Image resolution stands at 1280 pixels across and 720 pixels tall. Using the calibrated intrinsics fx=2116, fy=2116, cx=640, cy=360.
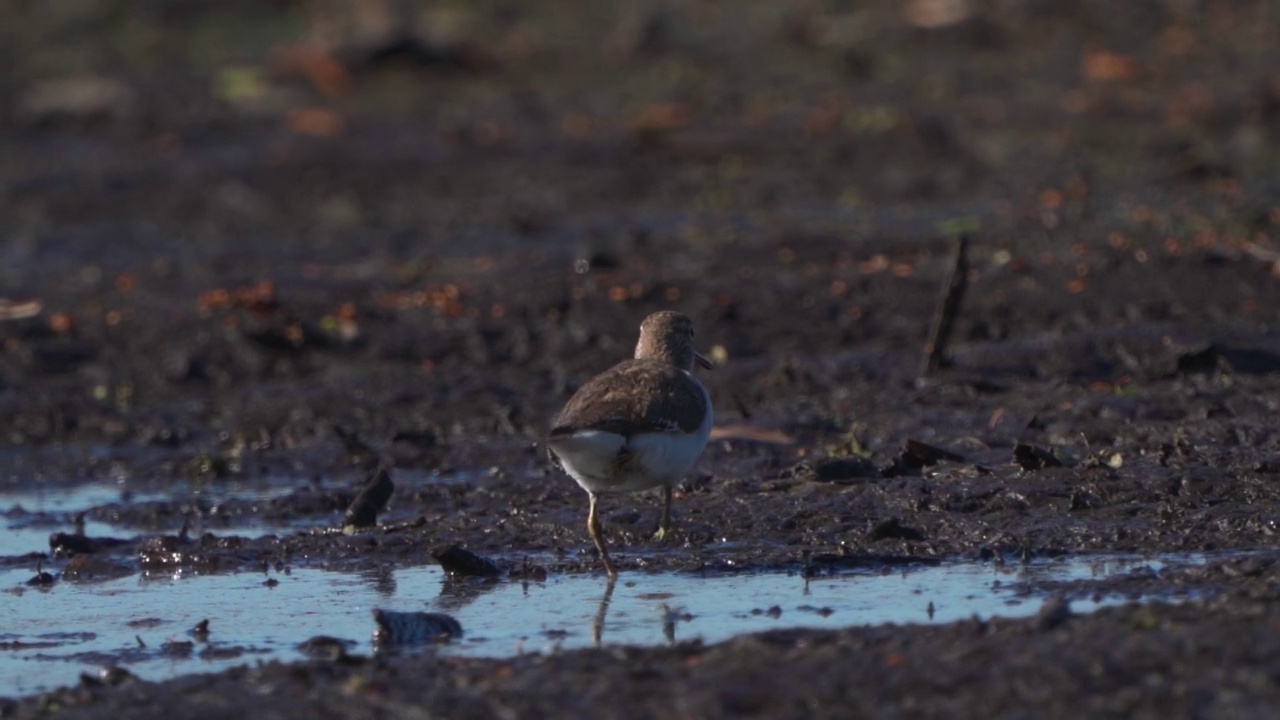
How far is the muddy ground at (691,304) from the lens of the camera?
6320 millimetres

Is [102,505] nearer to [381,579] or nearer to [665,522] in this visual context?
[381,579]

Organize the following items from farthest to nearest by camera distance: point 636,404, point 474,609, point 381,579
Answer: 1. point 381,579
2. point 636,404
3. point 474,609

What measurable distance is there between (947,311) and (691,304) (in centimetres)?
299

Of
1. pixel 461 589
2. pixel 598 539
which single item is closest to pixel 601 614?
pixel 598 539

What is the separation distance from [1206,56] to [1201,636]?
58.3 ft

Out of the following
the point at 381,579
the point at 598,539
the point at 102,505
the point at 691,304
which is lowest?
the point at 102,505

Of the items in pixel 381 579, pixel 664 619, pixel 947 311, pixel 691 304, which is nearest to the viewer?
pixel 664 619

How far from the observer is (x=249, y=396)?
13242 mm

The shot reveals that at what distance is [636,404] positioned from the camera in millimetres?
7984

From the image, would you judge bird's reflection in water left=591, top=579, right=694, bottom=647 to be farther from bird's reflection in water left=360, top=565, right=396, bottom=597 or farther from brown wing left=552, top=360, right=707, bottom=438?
bird's reflection in water left=360, top=565, right=396, bottom=597

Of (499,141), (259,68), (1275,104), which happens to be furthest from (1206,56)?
(259,68)

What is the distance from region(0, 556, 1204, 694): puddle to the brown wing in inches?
23.8

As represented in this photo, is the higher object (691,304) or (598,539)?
(691,304)

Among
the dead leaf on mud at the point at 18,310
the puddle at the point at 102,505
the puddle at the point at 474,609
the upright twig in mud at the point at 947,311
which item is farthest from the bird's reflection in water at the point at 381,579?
the dead leaf on mud at the point at 18,310
